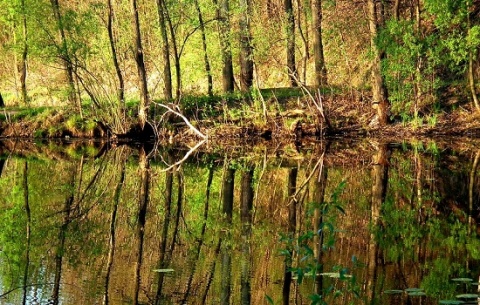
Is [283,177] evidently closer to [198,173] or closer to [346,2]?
[198,173]

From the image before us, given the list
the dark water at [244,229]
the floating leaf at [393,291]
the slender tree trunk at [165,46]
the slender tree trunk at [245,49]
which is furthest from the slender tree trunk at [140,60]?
the floating leaf at [393,291]

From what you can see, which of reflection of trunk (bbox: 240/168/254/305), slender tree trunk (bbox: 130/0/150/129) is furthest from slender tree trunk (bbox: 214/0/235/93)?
reflection of trunk (bbox: 240/168/254/305)

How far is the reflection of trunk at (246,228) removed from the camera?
7988mm

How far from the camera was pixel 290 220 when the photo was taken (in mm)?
12094

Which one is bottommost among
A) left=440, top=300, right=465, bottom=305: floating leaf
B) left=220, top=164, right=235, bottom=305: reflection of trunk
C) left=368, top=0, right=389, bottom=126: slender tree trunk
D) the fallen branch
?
left=440, top=300, right=465, bottom=305: floating leaf

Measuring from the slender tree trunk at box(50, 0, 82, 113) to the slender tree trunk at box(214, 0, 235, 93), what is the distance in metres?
5.75

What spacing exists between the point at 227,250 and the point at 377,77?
1784 centimetres

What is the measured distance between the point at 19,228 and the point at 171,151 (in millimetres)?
12418

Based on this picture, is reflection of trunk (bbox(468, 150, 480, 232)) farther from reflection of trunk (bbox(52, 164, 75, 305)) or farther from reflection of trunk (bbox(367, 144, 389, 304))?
reflection of trunk (bbox(52, 164, 75, 305))

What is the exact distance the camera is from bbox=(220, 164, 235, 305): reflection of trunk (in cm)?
789

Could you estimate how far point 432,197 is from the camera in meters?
14.0

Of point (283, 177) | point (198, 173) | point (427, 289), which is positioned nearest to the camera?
point (427, 289)

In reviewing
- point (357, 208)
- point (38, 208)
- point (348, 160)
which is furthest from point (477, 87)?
point (38, 208)

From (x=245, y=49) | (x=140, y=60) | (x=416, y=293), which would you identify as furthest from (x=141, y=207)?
(x=245, y=49)
